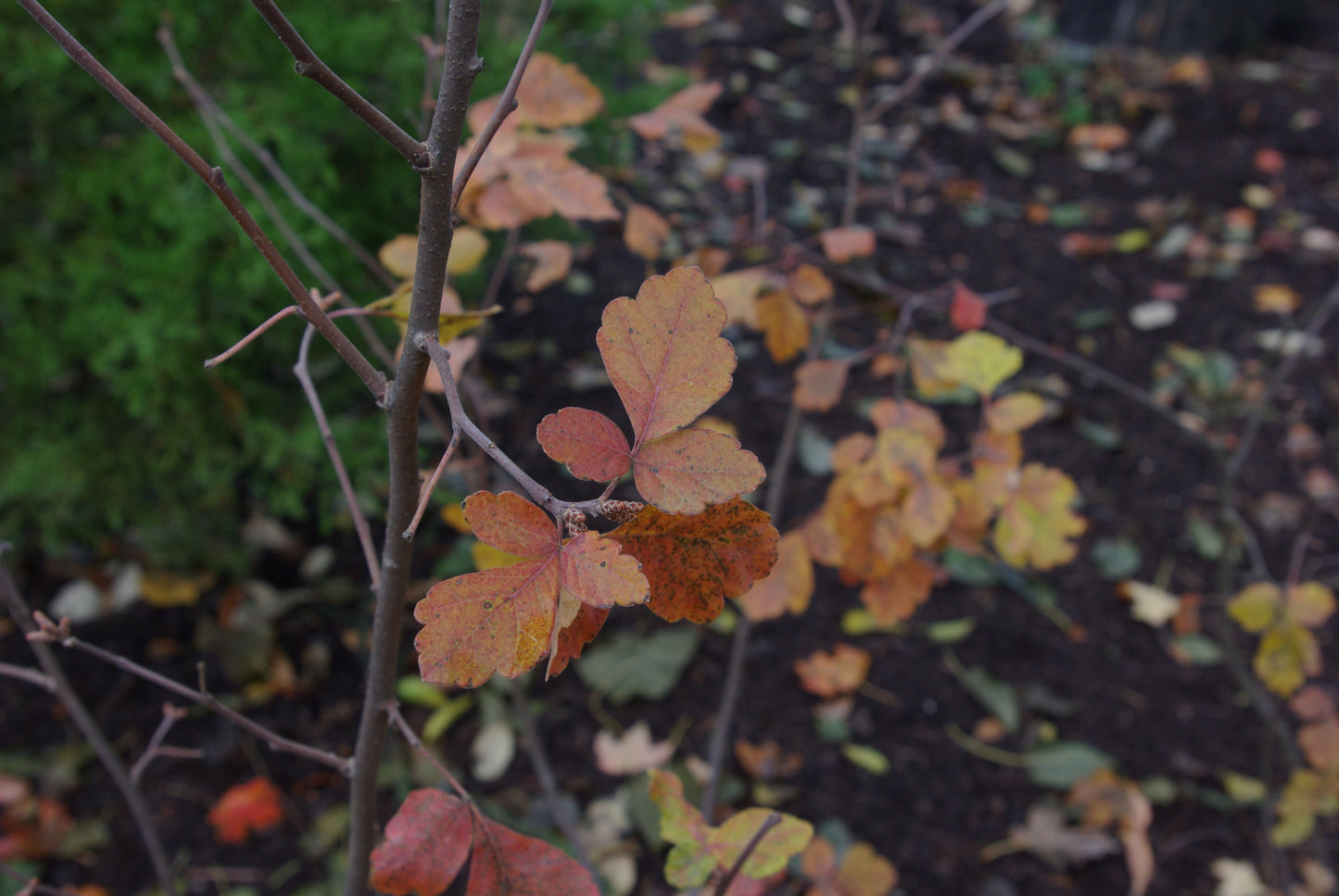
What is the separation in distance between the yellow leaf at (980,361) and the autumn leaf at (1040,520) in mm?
119

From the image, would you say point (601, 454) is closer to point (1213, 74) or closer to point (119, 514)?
point (119, 514)

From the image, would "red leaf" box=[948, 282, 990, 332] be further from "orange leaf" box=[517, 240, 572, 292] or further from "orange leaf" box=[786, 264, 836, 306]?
"orange leaf" box=[517, 240, 572, 292]

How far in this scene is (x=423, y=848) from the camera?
0.51 metres

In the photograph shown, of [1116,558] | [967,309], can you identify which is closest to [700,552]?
[967,309]

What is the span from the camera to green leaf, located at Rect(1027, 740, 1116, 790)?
161cm

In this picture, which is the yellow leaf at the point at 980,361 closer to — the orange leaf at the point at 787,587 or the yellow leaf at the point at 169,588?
the orange leaf at the point at 787,587

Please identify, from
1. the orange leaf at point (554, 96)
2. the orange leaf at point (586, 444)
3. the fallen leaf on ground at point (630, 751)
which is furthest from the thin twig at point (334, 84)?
the fallen leaf on ground at point (630, 751)

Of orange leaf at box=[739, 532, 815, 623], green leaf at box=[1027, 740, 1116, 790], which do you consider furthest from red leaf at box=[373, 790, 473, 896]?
green leaf at box=[1027, 740, 1116, 790]

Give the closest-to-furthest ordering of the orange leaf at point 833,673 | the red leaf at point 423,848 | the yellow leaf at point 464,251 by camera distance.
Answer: the red leaf at point 423,848 < the yellow leaf at point 464,251 < the orange leaf at point 833,673

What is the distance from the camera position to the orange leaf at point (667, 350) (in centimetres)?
39

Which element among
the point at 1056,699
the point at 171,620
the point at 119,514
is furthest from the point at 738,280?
the point at 171,620

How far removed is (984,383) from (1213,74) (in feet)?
12.3

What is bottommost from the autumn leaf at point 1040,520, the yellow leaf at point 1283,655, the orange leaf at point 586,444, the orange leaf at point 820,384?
the yellow leaf at point 1283,655

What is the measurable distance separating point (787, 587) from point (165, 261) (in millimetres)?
1223
